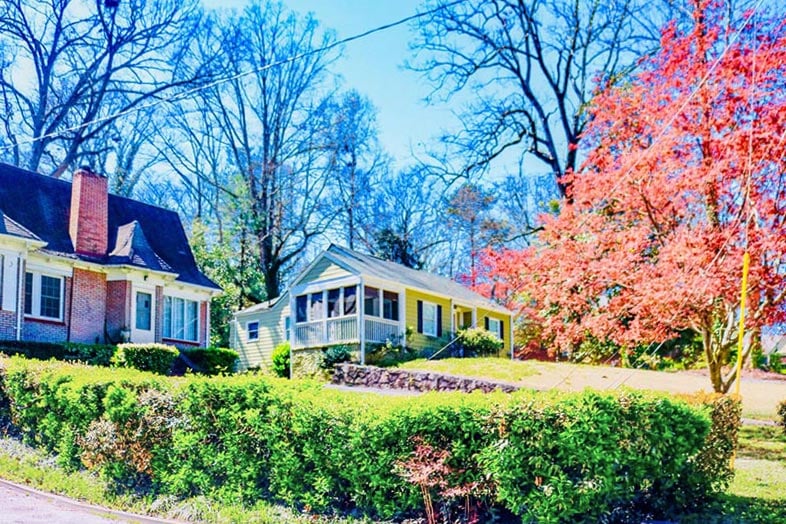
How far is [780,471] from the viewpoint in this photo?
1061 centimetres

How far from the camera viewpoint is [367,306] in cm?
→ 2523

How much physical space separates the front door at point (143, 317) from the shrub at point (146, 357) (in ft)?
9.32

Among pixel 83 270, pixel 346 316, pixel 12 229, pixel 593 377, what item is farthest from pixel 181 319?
pixel 593 377

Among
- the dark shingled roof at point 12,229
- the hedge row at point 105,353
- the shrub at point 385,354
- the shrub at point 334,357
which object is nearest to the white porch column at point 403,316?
the shrub at point 385,354

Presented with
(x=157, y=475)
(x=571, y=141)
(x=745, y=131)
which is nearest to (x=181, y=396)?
(x=157, y=475)

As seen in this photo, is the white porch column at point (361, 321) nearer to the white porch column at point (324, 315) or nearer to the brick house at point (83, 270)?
the white porch column at point (324, 315)

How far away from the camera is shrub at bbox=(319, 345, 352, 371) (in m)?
23.5

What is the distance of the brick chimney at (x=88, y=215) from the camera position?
21.6 meters

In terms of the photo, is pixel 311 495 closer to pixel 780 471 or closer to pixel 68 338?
pixel 780 471

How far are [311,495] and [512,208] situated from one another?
101 ft

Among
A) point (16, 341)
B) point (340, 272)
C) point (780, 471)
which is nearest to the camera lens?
point (780, 471)

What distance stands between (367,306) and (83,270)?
9.50 metres

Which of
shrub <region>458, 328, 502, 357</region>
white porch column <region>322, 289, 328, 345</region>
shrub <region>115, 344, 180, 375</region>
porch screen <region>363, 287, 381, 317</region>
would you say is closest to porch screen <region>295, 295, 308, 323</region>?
white porch column <region>322, 289, 328, 345</region>

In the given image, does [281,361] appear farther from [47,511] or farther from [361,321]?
[47,511]
